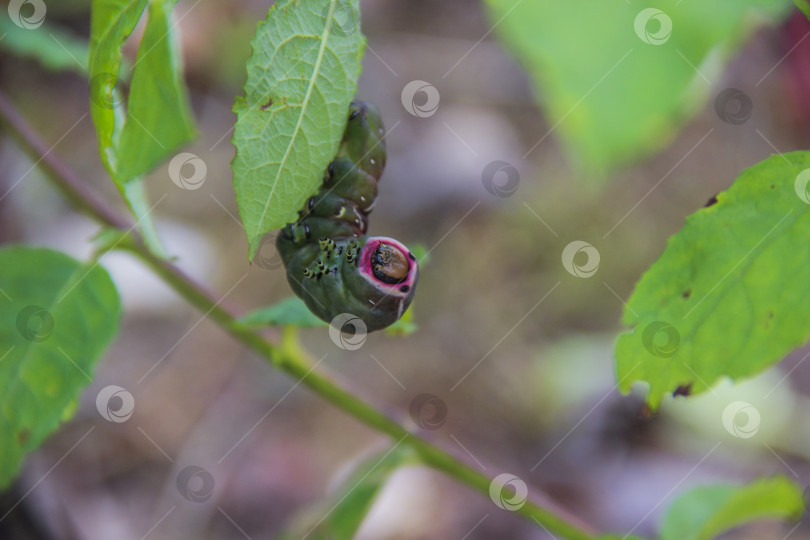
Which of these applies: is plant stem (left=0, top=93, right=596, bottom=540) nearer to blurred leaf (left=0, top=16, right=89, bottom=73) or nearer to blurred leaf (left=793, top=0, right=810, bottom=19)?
blurred leaf (left=0, top=16, right=89, bottom=73)

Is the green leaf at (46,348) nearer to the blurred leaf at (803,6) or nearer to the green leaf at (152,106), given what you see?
the green leaf at (152,106)

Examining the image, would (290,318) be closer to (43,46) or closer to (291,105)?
(291,105)

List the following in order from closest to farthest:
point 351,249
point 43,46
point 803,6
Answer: point 803,6, point 351,249, point 43,46

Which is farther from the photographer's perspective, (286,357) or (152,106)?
(286,357)

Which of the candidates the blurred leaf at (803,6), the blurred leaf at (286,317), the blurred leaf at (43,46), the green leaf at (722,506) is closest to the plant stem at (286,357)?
the blurred leaf at (286,317)


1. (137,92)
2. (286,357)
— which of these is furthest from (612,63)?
(286,357)
